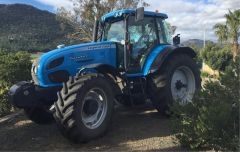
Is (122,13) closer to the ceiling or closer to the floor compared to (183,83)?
closer to the ceiling

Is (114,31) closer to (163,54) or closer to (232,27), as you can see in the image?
(163,54)

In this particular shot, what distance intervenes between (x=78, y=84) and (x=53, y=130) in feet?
5.17

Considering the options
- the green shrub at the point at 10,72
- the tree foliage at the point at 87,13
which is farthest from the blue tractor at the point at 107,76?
the tree foliage at the point at 87,13

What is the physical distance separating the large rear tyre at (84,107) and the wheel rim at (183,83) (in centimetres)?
222

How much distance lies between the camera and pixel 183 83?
31.8 feet

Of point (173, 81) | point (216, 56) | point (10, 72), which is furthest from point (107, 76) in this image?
point (216, 56)

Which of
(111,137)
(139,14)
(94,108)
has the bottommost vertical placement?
(111,137)

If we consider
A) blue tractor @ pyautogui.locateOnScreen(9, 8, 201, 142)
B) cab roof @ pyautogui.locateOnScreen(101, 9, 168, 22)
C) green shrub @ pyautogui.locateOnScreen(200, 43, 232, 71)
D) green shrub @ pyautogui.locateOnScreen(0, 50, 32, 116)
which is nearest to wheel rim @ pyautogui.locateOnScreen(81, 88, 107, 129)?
blue tractor @ pyautogui.locateOnScreen(9, 8, 201, 142)

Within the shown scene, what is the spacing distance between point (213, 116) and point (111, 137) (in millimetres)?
2258

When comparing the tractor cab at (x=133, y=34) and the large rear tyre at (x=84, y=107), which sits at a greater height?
the tractor cab at (x=133, y=34)

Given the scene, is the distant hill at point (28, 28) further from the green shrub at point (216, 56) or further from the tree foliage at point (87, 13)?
the green shrub at point (216, 56)

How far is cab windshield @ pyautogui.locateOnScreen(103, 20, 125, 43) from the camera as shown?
8.90 meters

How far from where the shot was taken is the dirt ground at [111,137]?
6953 millimetres

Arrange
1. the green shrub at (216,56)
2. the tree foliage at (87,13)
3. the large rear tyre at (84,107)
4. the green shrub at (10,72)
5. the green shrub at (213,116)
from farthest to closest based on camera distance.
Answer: the green shrub at (216,56) < the tree foliage at (87,13) < the green shrub at (10,72) < the large rear tyre at (84,107) < the green shrub at (213,116)
